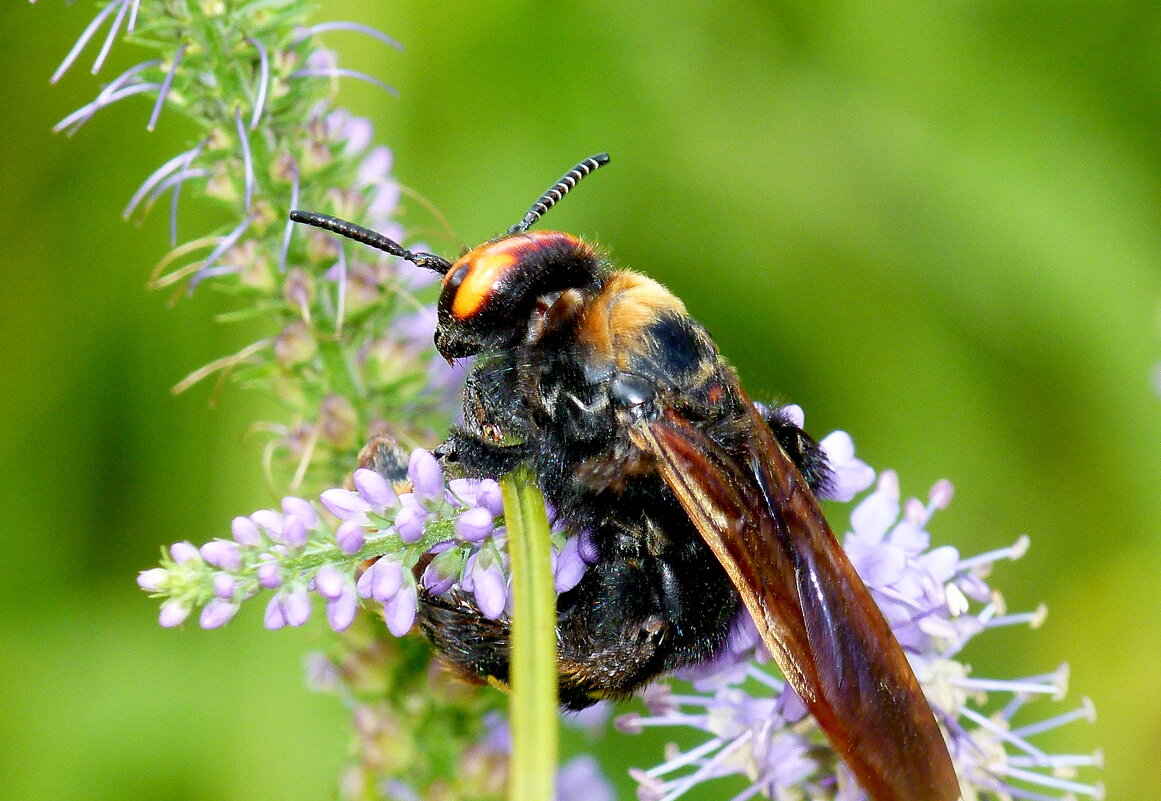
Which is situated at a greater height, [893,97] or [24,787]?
[893,97]

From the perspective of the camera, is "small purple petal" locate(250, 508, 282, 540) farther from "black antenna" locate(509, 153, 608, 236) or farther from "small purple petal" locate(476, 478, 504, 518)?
"black antenna" locate(509, 153, 608, 236)

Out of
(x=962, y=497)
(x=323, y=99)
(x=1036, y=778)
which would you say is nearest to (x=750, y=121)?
(x=962, y=497)

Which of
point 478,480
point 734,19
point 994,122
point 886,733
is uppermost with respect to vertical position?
point 734,19

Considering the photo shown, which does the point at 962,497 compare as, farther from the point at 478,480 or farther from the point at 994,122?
the point at 478,480

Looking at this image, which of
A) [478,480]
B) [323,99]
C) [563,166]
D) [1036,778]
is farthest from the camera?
[563,166]

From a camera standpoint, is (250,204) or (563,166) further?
(563,166)

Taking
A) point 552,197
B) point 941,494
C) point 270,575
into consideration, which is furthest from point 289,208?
point 941,494

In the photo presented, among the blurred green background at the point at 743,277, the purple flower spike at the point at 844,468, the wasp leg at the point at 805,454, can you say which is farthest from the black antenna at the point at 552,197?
the blurred green background at the point at 743,277
